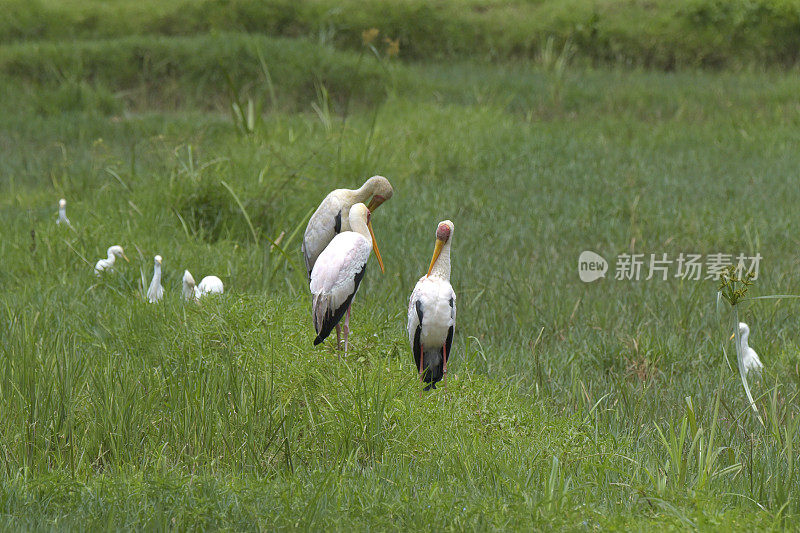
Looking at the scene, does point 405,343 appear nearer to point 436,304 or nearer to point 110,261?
point 436,304

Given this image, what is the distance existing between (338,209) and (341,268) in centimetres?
19

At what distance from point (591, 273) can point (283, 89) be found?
24.1ft

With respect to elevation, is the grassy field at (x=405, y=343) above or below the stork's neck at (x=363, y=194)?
below

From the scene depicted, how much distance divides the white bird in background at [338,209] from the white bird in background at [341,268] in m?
0.04

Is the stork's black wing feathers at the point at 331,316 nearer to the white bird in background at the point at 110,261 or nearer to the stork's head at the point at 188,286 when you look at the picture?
the stork's head at the point at 188,286

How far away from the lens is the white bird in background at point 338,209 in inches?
89.7

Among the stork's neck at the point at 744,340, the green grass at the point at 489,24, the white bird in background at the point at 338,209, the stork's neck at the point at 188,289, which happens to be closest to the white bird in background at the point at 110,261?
the stork's neck at the point at 188,289

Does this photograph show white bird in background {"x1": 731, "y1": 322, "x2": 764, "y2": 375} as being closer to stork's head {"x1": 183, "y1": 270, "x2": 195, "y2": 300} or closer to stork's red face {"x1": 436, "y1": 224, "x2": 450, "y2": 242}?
stork's red face {"x1": 436, "y1": 224, "x2": 450, "y2": 242}

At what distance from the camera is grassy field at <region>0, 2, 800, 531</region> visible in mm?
2387

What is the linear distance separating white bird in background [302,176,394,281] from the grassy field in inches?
21.2

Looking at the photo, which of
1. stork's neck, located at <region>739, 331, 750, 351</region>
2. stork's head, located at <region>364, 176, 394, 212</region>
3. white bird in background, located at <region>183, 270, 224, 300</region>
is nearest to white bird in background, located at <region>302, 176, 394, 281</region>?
stork's head, located at <region>364, 176, 394, 212</region>

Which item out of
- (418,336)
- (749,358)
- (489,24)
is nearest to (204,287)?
(418,336)

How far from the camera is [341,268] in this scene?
2311 mm

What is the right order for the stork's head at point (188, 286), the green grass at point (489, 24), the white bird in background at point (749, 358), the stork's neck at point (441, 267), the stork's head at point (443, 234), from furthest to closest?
the green grass at point (489, 24), the stork's head at point (188, 286), the white bird in background at point (749, 358), the stork's neck at point (441, 267), the stork's head at point (443, 234)
